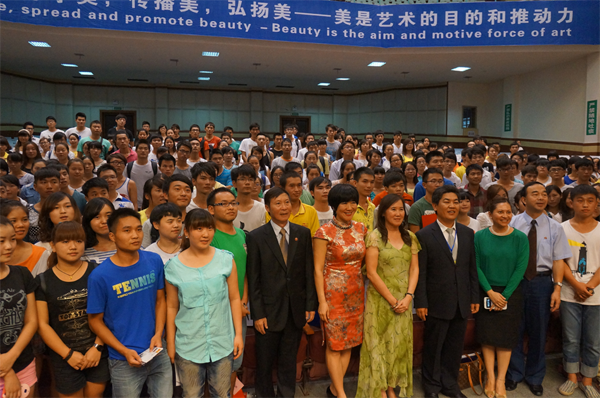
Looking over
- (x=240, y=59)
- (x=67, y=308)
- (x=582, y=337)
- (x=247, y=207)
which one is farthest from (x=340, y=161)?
(x=240, y=59)

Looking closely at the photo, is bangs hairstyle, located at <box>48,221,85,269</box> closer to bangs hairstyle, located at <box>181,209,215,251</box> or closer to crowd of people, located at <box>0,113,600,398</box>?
crowd of people, located at <box>0,113,600,398</box>

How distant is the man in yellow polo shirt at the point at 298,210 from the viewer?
358cm

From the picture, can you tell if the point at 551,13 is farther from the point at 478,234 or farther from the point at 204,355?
the point at 204,355

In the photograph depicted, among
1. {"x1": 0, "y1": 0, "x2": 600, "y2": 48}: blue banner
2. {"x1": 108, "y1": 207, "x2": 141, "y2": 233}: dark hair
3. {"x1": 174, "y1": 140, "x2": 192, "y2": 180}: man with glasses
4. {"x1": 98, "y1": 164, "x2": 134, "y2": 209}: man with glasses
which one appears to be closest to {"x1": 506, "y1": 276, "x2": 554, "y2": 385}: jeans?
{"x1": 108, "y1": 207, "x2": 141, "y2": 233}: dark hair

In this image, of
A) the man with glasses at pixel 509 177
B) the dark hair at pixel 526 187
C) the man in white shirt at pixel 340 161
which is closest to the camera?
the dark hair at pixel 526 187

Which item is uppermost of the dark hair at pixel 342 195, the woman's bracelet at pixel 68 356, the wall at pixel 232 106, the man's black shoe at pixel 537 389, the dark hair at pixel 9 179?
the wall at pixel 232 106

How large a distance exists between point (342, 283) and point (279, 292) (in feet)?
1.45

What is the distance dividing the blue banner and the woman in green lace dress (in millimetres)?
7542

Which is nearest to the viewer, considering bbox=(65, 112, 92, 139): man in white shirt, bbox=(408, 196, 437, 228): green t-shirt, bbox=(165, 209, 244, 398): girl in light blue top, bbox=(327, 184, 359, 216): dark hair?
bbox=(165, 209, 244, 398): girl in light blue top

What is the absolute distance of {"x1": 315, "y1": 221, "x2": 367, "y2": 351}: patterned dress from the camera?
2857 mm

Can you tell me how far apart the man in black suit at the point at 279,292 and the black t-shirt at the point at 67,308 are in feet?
3.26

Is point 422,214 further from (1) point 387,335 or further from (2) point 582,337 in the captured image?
(2) point 582,337

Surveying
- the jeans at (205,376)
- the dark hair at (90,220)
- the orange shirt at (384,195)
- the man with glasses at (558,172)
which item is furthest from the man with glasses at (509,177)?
the dark hair at (90,220)

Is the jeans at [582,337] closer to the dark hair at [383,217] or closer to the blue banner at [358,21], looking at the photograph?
the dark hair at [383,217]
